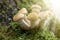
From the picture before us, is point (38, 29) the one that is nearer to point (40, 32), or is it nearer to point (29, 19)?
point (40, 32)

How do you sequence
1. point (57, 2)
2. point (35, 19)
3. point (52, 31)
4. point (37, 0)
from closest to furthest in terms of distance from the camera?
point (35, 19)
point (52, 31)
point (37, 0)
point (57, 2)

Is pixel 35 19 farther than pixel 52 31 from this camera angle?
No

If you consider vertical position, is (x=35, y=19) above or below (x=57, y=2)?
below

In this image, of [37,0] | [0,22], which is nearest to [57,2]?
[37,0]

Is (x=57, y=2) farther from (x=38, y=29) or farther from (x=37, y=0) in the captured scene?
(x=38, y=29)

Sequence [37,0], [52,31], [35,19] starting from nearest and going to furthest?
[35,19] → [52,31] → [37,0]

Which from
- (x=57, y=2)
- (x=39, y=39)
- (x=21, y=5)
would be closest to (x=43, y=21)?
(x=39, y=39)

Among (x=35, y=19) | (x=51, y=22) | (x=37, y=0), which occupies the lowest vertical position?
(x=35, y=19)

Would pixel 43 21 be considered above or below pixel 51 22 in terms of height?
below

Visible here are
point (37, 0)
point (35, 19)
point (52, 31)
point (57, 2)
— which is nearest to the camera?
point (35, 19)
